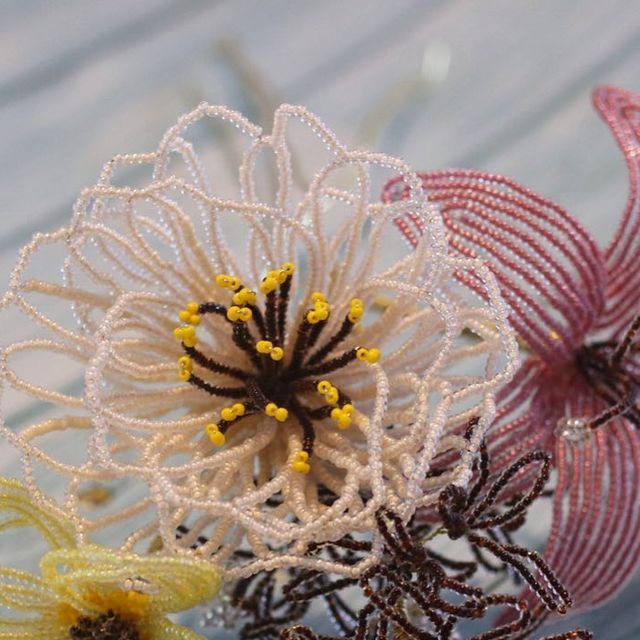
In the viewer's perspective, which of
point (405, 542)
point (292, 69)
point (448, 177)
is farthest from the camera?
point (292, 69)

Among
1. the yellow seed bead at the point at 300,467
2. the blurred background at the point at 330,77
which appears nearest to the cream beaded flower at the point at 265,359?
the yellow seed bead at the point at 300,467

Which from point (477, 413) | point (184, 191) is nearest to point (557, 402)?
point (477, 413)

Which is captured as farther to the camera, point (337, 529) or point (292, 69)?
point (292, 69)

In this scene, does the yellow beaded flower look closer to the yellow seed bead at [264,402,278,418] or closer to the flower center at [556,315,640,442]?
the yellow seed bead at [264,402,278,418]

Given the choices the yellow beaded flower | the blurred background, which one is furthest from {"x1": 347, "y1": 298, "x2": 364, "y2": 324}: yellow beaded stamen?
the blurred background

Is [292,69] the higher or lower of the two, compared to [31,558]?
higher

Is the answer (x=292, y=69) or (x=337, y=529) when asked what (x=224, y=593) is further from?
(x=292, y=69)

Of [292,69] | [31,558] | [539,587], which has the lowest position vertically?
[539,587]
